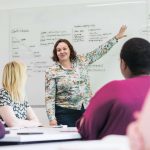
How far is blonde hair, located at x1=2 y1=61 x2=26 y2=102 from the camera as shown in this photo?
118 inches

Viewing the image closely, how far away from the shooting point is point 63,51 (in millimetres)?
3559

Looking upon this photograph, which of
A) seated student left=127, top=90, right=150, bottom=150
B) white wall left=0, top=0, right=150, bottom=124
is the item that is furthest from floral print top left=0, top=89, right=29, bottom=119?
seated student left=127, top=90, right=150, bottom=150

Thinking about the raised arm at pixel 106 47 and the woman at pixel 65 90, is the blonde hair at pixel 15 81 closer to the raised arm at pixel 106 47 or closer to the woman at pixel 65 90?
the woman at pixel 65 90

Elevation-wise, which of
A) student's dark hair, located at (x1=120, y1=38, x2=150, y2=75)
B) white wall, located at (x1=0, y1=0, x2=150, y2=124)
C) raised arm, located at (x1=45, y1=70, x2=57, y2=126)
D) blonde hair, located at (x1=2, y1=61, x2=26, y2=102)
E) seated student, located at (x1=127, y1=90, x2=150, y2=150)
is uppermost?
white wall, located at (x1=0, y1=0, x2=150, y2=124)

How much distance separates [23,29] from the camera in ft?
13.9

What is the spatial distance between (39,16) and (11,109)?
171 cm

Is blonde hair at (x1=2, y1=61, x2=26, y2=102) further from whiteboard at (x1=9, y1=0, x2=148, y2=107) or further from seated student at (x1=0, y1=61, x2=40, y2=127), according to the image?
whiteboard at (x1=9, y1=0, x2=148, y2=107)

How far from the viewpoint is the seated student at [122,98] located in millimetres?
1577

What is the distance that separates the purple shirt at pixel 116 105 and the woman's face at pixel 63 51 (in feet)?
6.03

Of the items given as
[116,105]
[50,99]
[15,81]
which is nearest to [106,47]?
[50,99]

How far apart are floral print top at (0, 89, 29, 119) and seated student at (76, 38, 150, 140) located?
46.5 inches

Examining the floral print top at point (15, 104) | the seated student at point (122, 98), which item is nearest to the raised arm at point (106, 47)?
the floral print top at point (15, 104)

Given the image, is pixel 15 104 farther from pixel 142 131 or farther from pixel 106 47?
pixel 142 131

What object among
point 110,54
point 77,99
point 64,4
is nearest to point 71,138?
A: point 77,99
